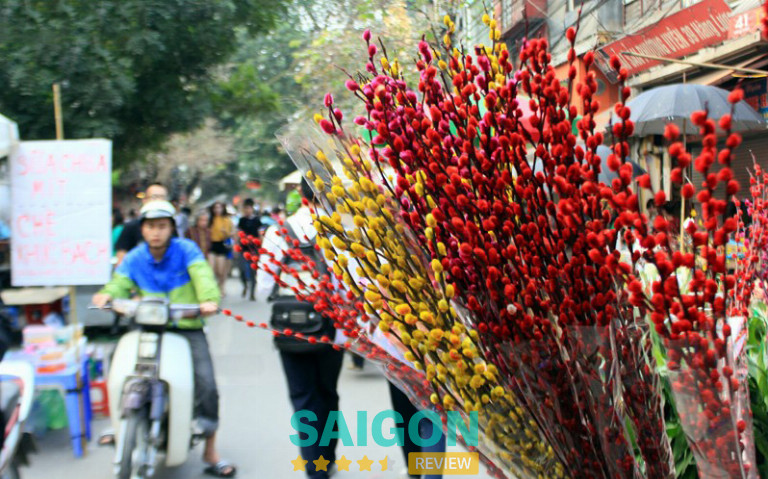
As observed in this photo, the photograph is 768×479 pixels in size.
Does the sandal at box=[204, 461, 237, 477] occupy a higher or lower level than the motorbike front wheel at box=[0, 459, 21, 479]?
lower

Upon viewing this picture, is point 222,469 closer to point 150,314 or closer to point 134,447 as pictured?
point 134,447

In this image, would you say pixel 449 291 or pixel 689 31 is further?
pixel 689 31

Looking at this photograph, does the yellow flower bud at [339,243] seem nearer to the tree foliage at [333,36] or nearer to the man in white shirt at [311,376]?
the man in white shirt at [311,376]

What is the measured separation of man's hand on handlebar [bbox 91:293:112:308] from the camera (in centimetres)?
434

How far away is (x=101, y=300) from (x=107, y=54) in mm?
7577

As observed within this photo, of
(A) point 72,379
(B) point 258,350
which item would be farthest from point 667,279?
(B) point 258,350

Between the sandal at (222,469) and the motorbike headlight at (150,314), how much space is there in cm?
103

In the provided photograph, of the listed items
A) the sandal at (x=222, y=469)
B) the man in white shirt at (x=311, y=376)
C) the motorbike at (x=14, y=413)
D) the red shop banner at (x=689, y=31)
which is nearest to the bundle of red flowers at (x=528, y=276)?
the man in white shirt at (x=311, y=376)

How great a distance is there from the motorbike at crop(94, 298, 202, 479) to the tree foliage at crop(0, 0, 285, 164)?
24.2 feet

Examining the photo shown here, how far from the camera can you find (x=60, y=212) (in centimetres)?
586

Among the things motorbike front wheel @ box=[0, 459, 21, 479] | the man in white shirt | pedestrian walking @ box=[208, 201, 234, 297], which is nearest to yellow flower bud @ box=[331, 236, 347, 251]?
the man in white shirt

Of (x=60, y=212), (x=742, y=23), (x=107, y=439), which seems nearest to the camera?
(x=107, y=439)

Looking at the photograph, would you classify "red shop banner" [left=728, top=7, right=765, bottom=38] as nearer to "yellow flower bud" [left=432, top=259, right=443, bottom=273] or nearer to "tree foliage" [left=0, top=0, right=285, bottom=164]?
"tree foliage" [left=0, top=0, right=285, bottom=164]

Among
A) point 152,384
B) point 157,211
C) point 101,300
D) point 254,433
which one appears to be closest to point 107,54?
point 254,433
